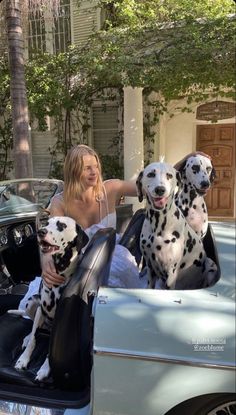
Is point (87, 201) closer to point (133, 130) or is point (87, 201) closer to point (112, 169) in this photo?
point (133, 130)

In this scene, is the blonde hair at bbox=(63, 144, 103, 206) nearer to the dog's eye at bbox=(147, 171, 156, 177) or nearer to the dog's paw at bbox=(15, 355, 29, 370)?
the dog's eye at bbox=(147, 171, 156, 177)

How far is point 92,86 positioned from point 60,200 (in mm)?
7482

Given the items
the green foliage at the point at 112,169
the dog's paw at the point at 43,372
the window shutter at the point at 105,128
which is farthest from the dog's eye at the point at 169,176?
the window shutter at the point at 105,128

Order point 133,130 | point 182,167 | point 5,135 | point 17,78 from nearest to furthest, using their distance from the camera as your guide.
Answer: point 182,167 < point 17,78 < point 133,130 < point 5,135

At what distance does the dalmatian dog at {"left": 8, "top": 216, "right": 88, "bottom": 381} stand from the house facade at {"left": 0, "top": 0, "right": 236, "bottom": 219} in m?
6.77

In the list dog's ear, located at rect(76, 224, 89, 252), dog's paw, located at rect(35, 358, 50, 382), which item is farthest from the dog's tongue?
dog's paw, located at rect(35, 358, 50, 382)

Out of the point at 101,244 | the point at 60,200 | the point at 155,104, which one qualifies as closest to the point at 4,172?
the point at 155,104

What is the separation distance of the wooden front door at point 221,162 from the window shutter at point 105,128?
214 cm

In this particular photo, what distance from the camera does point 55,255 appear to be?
2.20 meters

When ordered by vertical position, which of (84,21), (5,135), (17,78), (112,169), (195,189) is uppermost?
(84,21)

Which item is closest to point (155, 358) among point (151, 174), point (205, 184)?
point (151, 174)

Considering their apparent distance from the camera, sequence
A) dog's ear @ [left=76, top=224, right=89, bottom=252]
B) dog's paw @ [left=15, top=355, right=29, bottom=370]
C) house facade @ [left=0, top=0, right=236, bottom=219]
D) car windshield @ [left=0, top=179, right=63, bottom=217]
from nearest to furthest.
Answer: dog's ear @ [left=76, top=224, right=89, bottom=252] → dog's paw @ [left=15, top=355, right=29, bottom=370] → car windshield @ [left=0, top=179, right=63, bottom=217] → house facade @ [left=0, top=0, right=236, bottom=219]

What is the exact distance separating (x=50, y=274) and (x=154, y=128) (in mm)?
8401

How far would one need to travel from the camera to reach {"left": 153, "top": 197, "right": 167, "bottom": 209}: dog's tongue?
7.14 ft
